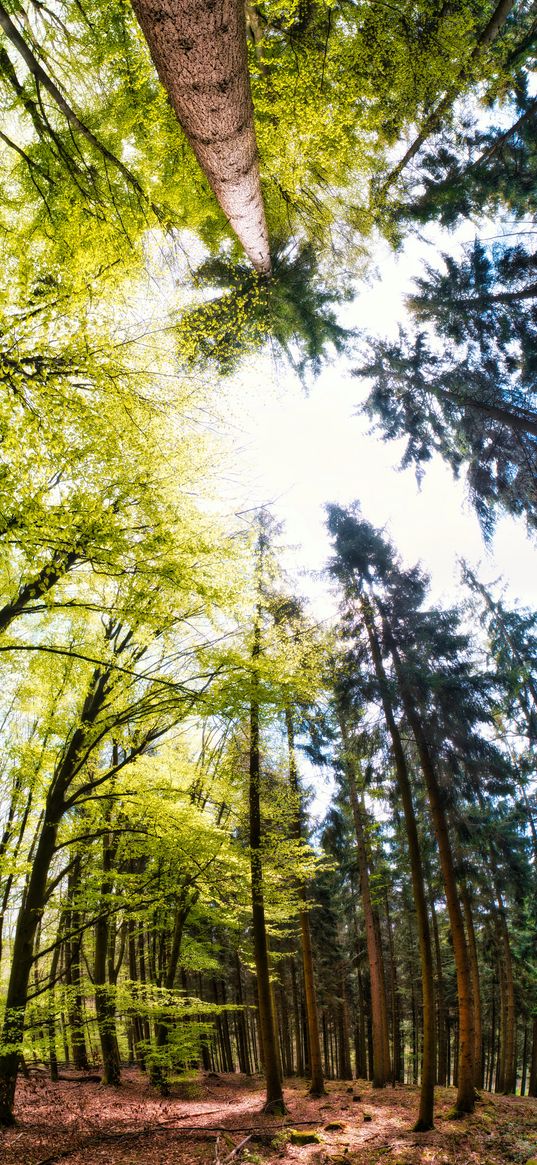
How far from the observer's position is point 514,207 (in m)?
6.51

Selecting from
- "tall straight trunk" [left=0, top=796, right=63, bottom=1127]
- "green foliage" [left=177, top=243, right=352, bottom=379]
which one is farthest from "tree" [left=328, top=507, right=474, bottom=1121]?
"tall straight trunk" [left=0, top=796, right=63, bottom=1127]

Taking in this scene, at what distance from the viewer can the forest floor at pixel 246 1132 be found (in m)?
6.99

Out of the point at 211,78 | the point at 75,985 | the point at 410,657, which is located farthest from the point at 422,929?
the point at 211,78

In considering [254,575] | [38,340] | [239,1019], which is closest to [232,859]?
[254,575]

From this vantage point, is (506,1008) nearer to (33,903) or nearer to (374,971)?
(374,971)

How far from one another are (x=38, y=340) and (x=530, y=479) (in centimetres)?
627

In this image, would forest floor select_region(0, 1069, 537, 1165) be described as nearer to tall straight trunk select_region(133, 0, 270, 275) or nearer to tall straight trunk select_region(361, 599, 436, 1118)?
tall straight trunk select_region(361, 599, 436, 1118)

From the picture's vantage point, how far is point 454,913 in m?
9.76

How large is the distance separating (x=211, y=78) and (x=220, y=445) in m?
3.70

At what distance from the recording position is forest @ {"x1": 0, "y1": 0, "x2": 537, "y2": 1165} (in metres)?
4.71

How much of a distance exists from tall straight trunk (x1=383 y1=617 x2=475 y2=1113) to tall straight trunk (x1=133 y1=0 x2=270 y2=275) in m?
8.89

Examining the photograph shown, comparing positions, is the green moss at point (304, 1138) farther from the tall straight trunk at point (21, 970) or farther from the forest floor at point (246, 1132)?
the tall straight trunk at point (21, 970)

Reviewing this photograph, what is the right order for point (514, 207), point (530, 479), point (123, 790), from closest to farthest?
point (514, 207)
point (530, 479)
point (123, 790)

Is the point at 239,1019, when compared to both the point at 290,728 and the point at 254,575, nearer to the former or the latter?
the point at 290,728
